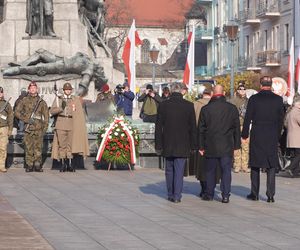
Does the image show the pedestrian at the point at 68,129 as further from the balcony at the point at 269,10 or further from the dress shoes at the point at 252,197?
the balcony at the point at 269,10

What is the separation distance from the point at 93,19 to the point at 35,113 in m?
7.15

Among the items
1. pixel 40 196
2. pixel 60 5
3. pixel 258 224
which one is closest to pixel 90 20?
pixel 60 5

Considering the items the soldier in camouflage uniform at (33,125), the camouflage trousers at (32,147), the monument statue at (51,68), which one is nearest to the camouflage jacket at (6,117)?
the soldier in camouflage uniform at (33,125)

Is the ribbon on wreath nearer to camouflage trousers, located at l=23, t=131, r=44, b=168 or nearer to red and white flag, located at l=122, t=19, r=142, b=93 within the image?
camouflage trousers, located at l=23, t=131, r=44, b=168

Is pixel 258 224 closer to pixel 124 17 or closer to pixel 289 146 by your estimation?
pixel 289 146

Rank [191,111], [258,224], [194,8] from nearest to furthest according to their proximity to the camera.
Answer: [258,224] < [191,111] < [194,8]

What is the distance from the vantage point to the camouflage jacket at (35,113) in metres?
22.1

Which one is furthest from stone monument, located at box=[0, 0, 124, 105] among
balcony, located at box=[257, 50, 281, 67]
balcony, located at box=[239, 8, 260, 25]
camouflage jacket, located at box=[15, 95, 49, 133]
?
balcony, located at box=[239, 8, 260, 25]

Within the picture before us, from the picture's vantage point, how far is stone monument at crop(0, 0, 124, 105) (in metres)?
26.6

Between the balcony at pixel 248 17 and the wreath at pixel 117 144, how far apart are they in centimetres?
5812

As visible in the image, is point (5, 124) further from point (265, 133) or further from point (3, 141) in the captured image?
point (265, 133)

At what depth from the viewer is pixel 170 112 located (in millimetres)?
16469

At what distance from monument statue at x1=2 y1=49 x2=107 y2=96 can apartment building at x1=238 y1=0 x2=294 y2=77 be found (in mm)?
43054

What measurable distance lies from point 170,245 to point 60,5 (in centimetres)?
1639
